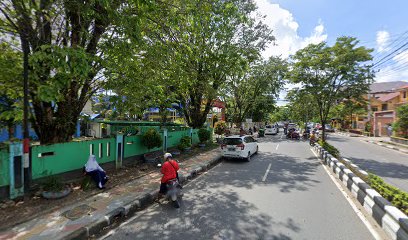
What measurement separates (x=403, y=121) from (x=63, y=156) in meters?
28.5

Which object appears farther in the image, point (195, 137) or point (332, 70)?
point (195, 137)

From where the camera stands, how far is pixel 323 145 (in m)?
14.2

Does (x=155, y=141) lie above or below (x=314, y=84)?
below

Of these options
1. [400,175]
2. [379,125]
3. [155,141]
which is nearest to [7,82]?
[155,141]

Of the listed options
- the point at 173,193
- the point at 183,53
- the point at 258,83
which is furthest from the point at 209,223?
the point at 258,83

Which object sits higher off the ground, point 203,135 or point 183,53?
point 183,53

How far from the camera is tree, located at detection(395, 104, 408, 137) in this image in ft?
70.0

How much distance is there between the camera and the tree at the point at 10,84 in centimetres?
516

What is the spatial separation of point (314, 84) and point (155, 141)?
10.9m

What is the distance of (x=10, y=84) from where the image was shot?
5.65m

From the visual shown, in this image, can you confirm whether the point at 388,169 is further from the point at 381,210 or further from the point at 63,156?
the point at 63,156

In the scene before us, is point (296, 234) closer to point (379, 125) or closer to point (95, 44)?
point (95, 44)

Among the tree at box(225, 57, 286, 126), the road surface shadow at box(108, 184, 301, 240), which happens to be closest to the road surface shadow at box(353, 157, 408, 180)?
the road surface shadow at box(108, 184, 301, 240)

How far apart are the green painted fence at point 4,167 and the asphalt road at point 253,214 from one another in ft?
9.84
